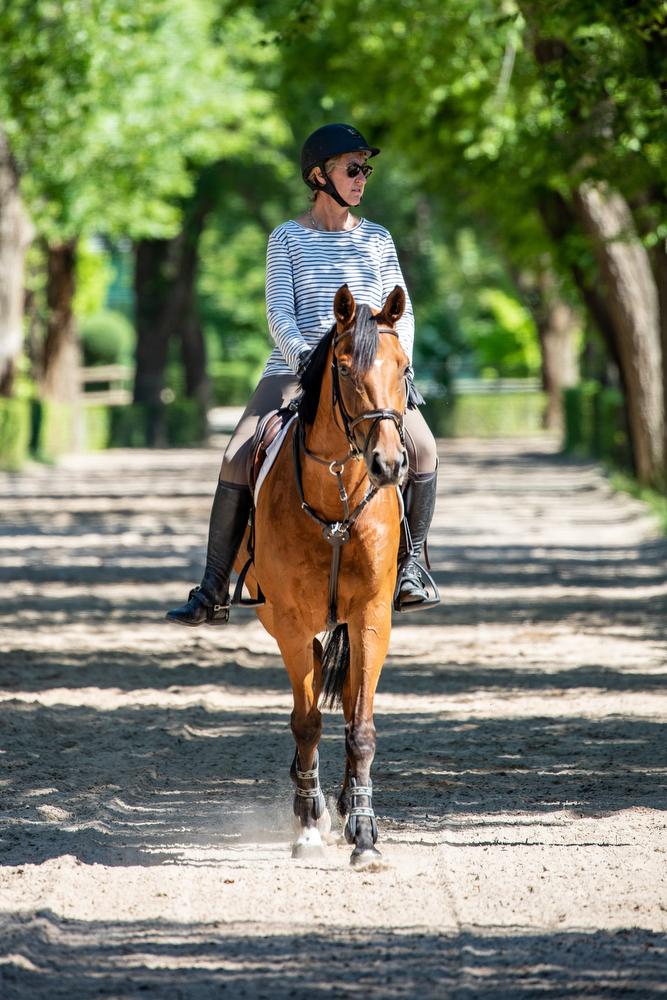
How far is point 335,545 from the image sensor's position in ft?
21.4

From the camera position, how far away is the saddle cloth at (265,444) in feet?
23.2

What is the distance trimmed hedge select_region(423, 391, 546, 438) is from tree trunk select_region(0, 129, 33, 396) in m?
23.4

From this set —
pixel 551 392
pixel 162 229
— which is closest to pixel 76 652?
pixel 162 229

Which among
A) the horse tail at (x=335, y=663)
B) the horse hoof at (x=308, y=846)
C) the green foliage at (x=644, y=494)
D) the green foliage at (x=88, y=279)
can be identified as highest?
the green foliage at (x=88, y=279)

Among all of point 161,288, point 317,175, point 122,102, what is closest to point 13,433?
point 122,102

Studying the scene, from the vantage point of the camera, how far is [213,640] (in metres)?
13.2

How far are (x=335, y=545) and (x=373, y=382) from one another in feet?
2.64

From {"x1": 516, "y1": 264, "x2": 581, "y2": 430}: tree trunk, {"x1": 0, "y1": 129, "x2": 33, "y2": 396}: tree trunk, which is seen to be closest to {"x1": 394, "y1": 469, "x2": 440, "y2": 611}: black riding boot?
{"x1": 0, "y1": 129, "x2": 33, "y2": 396}: tree trunk

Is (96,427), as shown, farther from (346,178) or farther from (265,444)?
(346,178)

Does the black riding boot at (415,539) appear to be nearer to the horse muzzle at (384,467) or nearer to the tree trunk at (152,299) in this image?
the horse muzzle at (384,467)

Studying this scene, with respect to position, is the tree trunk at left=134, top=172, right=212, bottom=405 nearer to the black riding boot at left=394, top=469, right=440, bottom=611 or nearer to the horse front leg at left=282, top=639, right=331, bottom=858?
the black riding boot at left=394, top=469, right=440, bottom=611

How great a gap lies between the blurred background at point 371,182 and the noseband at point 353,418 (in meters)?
3.12

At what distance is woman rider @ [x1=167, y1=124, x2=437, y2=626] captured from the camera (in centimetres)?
704

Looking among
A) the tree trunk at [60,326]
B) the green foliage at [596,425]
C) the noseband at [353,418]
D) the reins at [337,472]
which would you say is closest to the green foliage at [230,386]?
the tree trunk at [60,326]
